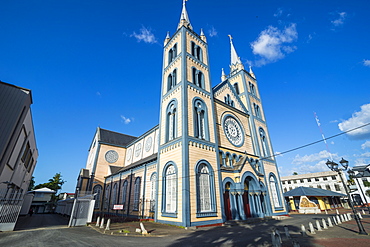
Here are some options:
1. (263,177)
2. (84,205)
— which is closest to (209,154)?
(263,177)

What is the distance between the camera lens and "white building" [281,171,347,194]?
159ft

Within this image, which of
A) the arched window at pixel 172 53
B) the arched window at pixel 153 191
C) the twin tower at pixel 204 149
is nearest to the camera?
the twin tower at pixel 204 149

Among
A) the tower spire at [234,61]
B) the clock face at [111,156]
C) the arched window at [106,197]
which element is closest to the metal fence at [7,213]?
the arched window at [106,197]

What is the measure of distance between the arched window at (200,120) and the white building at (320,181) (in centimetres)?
5148

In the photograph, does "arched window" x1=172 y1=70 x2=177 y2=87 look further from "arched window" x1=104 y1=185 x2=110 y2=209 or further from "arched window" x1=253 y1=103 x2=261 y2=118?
"arched window" x1=104 y1=185 x2=110 y2=209

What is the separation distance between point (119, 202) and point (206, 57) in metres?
23.6

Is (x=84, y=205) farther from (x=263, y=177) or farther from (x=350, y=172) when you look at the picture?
(x=350, y=172)

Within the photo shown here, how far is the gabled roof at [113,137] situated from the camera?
3516 centimetres

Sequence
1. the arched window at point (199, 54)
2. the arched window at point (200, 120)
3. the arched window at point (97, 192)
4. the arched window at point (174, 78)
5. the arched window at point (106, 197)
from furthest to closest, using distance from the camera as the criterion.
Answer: the arched window at point (97, 192), the arched window at point (106, 197), the arched window at point (199, 54), the arched window at point (174, 78), the arched window at point (200, 120)

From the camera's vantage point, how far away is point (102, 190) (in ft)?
102

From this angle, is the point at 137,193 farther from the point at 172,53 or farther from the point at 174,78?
the point at 172,53

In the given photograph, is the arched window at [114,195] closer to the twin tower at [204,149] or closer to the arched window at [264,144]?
the twin tower at [204,149]

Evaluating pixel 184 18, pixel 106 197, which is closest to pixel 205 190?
pixel 184 18

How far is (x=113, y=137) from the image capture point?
37281 mm
